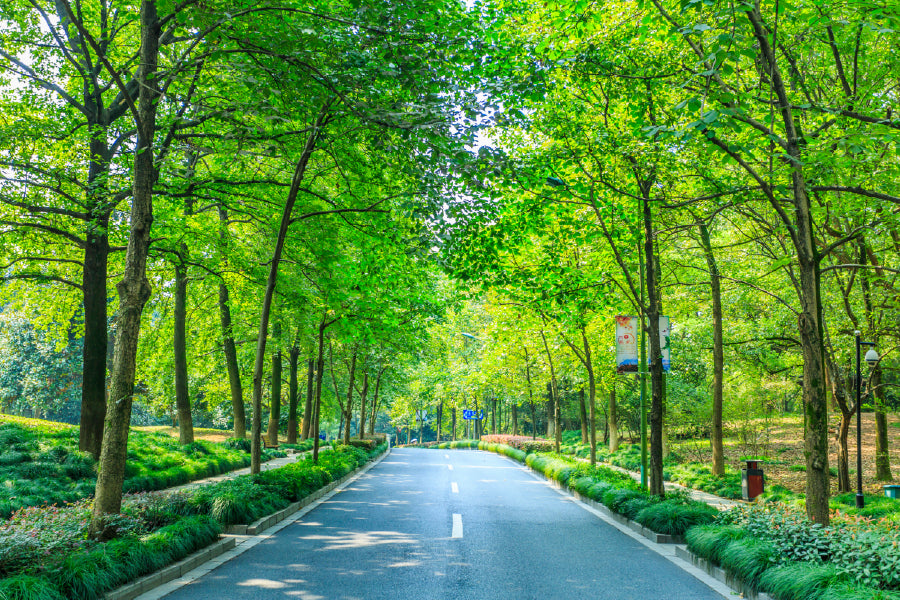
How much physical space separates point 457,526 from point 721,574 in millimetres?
4548

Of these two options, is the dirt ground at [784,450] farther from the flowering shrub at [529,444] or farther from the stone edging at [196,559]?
the stone edging at [196,559]

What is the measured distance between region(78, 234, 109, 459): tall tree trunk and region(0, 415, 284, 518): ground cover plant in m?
0.48

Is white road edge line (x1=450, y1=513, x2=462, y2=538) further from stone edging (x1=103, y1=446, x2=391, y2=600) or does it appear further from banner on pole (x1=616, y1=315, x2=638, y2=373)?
banner on pole (x1=616, y1=315, x2=638, y2=373)

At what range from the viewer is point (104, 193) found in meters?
11.7

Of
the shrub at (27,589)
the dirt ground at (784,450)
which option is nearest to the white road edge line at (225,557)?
the shrub at (27,589)

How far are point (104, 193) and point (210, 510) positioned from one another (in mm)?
6620

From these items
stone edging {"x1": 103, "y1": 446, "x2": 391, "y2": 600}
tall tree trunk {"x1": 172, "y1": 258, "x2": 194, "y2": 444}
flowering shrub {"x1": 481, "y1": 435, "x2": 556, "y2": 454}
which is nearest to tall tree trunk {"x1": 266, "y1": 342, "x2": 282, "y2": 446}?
tall tree trunk {"x1": 172, "y1": 258, "x2": 194, "y2": 444}

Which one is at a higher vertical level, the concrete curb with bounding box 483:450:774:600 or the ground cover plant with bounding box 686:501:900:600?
the ground cover plant with bounding box 686:501:900:600

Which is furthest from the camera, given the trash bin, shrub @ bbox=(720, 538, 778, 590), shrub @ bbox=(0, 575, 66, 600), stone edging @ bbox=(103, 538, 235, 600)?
the trash bin

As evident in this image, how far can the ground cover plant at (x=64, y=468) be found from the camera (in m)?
10.4

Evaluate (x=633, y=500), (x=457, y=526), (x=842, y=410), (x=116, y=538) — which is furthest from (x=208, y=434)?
(x=842, y=410)

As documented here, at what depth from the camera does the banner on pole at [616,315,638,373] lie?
13617 millimetres

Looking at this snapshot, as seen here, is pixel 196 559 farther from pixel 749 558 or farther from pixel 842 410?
pixel 842 410

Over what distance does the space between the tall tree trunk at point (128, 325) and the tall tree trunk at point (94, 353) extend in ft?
20.8
